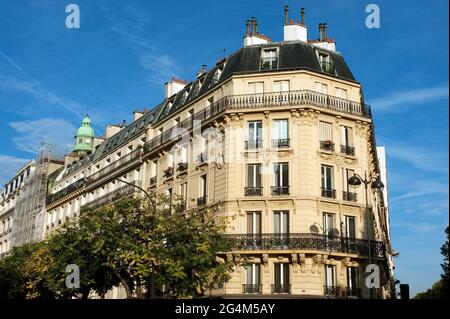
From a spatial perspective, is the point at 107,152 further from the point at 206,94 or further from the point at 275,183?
the point at 275,183

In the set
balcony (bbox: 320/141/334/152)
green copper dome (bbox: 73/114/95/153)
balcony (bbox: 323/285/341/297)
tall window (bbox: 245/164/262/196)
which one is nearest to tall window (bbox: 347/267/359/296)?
balcony (bbox: 323/285/341/297)

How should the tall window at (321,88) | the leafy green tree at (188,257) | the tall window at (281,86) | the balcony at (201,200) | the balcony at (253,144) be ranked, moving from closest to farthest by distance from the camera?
the leafy green tree at (188,257), the balcony at (253,144), the tall window at (281,86), the tall window at (321,88), the balcony at (201,200)

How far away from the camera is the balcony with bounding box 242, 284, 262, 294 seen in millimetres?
28062

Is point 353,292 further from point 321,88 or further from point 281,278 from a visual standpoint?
point 321,88

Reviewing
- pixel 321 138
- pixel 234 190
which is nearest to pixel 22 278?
pixel 234 190

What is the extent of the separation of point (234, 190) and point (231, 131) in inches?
134

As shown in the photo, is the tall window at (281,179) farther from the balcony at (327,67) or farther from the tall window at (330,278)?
the balcony at (327,67)

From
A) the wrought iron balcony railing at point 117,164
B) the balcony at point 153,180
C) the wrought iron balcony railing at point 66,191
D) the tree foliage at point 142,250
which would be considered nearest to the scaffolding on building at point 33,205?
the wrought iron balcony railing at point 66,191

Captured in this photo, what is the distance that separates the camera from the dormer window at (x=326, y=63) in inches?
1291

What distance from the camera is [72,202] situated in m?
51.8

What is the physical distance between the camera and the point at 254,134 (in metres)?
30.9

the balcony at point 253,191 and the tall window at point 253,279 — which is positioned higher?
the balcony at point 253,191

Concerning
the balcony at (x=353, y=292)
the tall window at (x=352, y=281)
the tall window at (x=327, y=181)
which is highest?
A: the tall window at (x=327, y=181)

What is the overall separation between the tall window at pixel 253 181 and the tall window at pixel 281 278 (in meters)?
3.89
